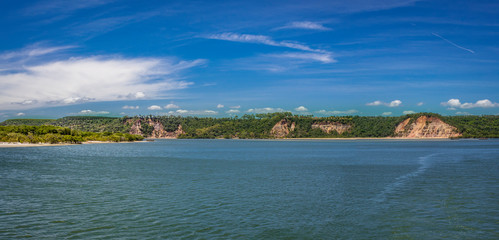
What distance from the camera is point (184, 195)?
29.4 m

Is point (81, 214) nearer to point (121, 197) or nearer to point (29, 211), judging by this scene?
point (29, 211)

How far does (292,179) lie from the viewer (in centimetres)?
4000

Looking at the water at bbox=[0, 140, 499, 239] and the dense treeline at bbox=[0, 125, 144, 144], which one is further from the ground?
the dense treeline at bbox=[0, 125, 144, 144]

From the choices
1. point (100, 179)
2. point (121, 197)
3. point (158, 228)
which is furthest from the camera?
point (100, 179)

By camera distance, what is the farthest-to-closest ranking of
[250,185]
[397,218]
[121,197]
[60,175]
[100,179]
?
[60,175]
[100,179]
[250,185]
[121,197]
[397,218]

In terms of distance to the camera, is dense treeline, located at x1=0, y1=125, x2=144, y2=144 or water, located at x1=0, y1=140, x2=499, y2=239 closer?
water, located at x1=0, y1=140, x2=499, y2=239

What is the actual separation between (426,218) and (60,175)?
38.1 metres

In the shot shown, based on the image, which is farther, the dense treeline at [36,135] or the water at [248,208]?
the dense treeline at [36,135]

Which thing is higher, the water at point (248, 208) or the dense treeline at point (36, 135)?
the dense treeline at point (36, 135)

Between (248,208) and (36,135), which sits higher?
(36,135)

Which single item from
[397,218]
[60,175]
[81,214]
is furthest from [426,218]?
[60,175]

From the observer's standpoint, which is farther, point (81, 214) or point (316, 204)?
point (316, 204)

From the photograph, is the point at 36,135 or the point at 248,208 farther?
the point at 36,135

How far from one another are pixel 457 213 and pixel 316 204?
875cm
